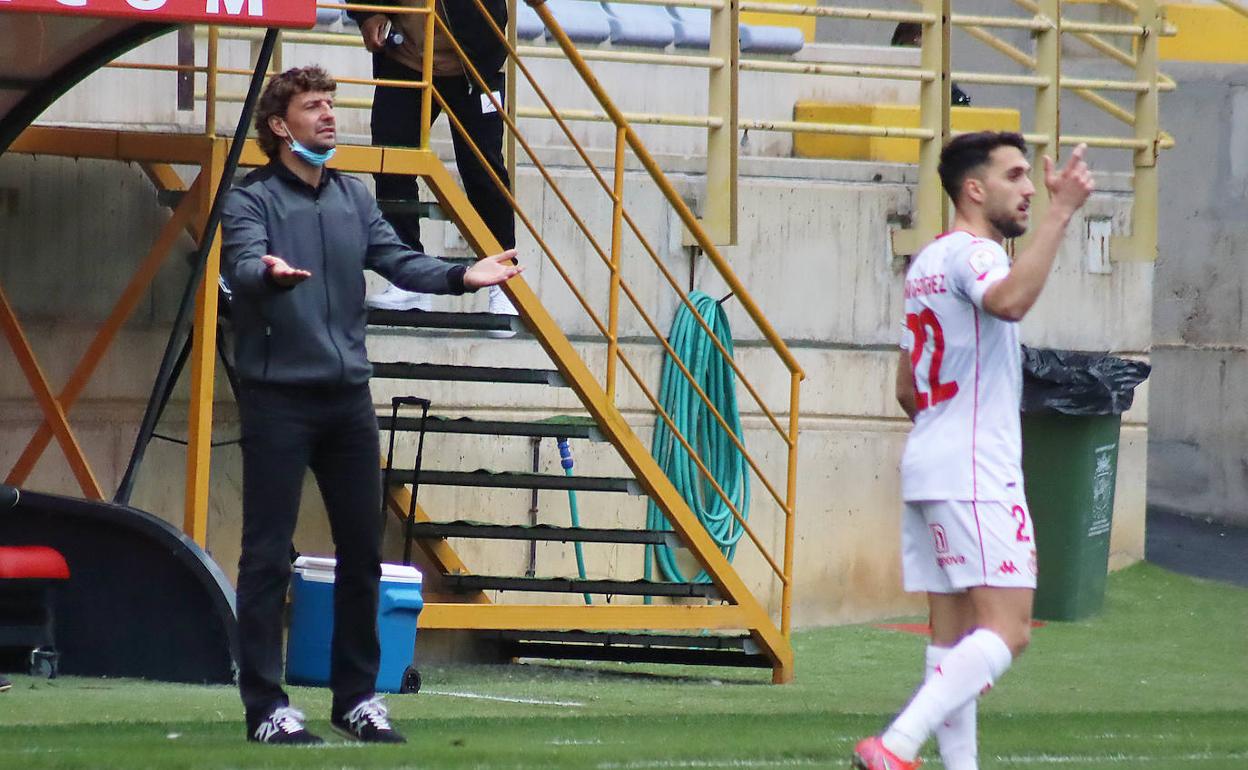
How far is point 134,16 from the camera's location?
23.2 ft

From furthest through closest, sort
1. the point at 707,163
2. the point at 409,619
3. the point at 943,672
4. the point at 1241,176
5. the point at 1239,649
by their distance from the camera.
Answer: the point at 1241,176
the point at 707,163
the point at 1239,649
the point at 409,619
the point at 943,672

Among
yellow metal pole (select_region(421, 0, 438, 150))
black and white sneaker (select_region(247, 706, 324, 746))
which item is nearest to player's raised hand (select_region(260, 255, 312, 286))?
black and white sneaker (select_region(247, 706, 324, 746))

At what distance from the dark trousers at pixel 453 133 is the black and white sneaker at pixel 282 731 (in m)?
3.40

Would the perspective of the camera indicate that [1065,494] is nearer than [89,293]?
No

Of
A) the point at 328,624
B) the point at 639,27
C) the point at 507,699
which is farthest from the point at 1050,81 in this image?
the point at 328,624

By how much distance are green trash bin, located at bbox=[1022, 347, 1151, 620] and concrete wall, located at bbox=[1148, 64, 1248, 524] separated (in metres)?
2.98

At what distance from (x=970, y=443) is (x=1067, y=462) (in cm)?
596

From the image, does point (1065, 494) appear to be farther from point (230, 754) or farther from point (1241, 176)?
point (230, 754)

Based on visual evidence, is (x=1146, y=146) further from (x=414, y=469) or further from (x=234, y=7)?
(x=234, y=7)

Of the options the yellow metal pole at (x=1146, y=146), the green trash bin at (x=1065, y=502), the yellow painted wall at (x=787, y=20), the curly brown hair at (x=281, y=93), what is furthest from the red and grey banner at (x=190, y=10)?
the yellow metal pole at (x=1146, y=146)

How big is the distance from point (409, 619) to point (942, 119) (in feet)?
15.5

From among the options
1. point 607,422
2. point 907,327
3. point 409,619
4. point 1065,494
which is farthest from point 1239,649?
point 907,327

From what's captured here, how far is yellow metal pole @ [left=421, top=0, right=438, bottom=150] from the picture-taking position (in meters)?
8.66

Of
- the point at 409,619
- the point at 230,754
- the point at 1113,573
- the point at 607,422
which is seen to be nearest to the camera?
the point at 230,754
